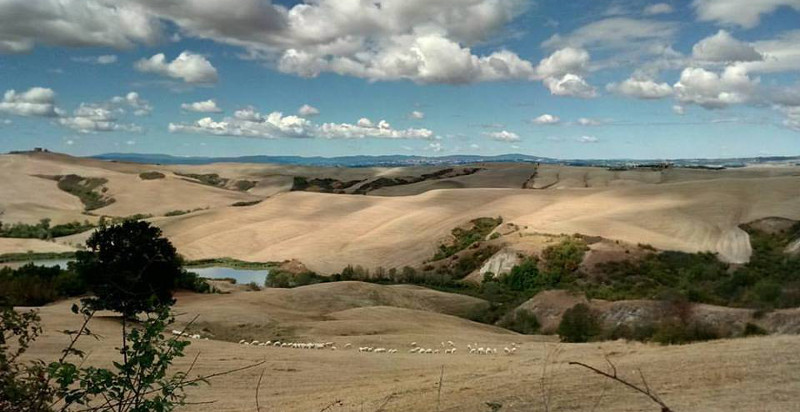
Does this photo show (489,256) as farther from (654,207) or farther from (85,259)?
(85,259)

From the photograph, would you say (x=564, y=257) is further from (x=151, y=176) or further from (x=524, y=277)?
(x=151, y=176)

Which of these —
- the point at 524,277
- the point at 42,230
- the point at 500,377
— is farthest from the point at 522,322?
the point at 42,230

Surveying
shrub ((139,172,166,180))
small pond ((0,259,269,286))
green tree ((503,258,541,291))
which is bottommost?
small pond ((0,259,269,286))

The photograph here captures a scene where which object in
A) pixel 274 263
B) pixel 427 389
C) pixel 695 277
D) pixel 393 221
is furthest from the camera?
pixel 393 221

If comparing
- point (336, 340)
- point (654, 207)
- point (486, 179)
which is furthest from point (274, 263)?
point (486, 179)

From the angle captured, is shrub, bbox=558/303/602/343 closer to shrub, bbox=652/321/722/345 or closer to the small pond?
shrub, bbox=652/321/722/345

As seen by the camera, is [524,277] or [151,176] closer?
[524,277]

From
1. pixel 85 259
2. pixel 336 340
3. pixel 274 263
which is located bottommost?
pixel 274 263

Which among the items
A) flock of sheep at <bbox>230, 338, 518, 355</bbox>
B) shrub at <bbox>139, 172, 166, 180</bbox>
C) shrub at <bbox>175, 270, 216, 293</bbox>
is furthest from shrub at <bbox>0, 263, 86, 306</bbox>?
shrub at <bbox>139, 172, 166, 180</bbox>
